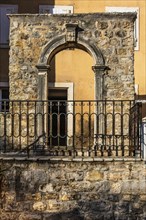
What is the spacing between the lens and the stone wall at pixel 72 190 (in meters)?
10.0

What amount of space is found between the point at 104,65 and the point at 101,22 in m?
1.17

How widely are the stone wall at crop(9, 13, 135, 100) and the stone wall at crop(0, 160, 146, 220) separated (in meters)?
3.93

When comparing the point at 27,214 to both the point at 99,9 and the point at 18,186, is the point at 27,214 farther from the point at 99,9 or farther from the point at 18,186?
the point at 99,9

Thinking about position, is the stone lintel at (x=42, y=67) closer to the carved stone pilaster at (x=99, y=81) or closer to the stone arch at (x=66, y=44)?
the stone arch at (x=66, y=44)

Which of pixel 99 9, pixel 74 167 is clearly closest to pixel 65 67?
pixel 99 9

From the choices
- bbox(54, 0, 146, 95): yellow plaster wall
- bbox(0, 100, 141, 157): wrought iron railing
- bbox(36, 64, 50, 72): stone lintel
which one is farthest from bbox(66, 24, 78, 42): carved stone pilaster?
bbox(54, 0, 146, 95): yellow plaster wall

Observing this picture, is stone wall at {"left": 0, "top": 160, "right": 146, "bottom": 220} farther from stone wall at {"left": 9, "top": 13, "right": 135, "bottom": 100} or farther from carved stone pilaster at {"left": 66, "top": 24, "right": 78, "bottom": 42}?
carved stone pilaster at {"left": 66, "top": 24, "right": 78, "bottom": 42}

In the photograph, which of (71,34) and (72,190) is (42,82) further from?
(72,190)

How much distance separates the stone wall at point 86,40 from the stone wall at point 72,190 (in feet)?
12.9

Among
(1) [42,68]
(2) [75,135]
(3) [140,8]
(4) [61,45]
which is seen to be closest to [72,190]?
(2) [75,135]

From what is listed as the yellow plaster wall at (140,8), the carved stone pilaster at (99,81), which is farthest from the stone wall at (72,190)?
the yellow plaster wall at (140,8)

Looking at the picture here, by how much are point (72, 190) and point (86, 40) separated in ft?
16.4

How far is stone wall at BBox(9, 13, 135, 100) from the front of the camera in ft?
45.3

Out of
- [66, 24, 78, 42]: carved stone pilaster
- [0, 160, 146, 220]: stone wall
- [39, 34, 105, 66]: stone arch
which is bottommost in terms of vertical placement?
[0, 160, 146, 220]: stone wall
